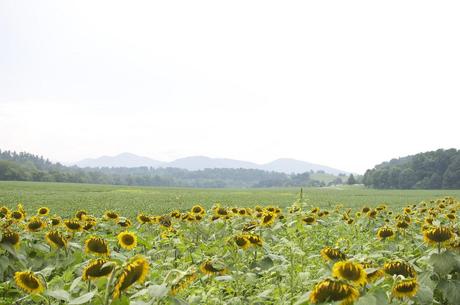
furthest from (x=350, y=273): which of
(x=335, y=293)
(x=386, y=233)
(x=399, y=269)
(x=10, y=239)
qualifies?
(x=386, y=233)

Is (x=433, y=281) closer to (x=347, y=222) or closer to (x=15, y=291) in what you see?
(x=15, y=291)

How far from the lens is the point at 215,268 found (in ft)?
10.3

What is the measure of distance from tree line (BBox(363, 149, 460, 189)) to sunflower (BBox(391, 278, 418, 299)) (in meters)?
96.7

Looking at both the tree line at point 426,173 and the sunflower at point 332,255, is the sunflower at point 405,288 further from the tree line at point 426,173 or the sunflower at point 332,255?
the tree line at point 426,173

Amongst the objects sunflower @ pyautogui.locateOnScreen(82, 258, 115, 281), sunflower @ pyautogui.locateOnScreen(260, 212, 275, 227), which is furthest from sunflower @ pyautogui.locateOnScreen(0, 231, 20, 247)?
sunflower @ pyautogui.locateOnScreen(260, 212, 275, 227)

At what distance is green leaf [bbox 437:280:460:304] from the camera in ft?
8.95

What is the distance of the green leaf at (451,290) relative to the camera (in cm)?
273

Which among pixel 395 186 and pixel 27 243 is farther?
pixel 395 186

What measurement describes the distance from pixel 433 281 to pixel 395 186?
101289mm

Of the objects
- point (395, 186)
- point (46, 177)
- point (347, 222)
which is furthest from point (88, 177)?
point (347, 222)

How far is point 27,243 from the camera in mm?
4285

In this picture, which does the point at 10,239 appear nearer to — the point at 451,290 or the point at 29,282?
the point at 29,282

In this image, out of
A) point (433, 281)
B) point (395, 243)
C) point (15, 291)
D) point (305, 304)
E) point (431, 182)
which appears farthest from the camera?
point (431, 182)

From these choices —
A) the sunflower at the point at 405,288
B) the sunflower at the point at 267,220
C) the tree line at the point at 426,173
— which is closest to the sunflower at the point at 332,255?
the sunflower at the point at 405,288
